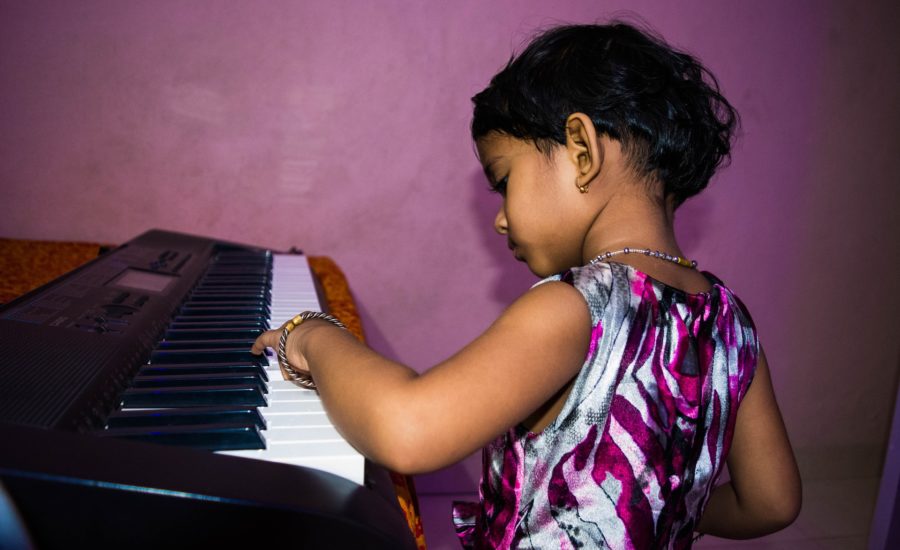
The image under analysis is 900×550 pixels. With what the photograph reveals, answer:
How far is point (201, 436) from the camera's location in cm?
67

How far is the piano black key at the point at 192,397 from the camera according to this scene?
0.77 metres

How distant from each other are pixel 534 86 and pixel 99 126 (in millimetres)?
1729

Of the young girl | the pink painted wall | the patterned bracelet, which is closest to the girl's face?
the young girl

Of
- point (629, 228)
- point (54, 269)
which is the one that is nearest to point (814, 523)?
point (629, 228)

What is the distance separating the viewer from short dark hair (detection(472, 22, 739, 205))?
0.90 meters

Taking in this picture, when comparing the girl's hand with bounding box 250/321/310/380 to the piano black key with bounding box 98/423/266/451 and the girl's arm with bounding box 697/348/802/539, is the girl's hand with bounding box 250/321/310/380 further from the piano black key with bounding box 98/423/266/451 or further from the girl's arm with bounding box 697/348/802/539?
the girl's arm with bounding box 697/348/802/539

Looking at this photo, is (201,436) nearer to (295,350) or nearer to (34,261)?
(295,350)

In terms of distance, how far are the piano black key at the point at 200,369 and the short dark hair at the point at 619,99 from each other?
1.56 ft

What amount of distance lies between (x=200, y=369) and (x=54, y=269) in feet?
3.37

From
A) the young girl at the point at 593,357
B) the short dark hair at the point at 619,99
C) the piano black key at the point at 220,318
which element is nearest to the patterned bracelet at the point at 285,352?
the young girl at the point at 593,357

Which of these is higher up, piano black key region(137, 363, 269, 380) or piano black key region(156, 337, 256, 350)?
piano black key region(137, 363, 269, 380)

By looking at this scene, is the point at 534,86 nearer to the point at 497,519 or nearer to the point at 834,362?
the point at 497,519

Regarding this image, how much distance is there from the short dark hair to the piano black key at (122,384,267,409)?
0.49 metres

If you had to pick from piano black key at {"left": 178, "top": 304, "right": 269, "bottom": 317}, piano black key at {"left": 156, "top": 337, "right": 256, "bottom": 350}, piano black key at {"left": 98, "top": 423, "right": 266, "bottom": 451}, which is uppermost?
piano black key at {"left": 98, "top": 423, "right": 266, "bottom": 451}
